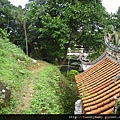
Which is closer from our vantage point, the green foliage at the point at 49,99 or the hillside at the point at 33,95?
the hillside at the point at 33,95

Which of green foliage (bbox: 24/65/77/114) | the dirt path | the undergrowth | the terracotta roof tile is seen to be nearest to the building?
the terracotta roof tile

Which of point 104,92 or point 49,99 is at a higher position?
point 104,92

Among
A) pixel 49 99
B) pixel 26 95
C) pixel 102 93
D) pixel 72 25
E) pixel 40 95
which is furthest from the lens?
pixel 72 25

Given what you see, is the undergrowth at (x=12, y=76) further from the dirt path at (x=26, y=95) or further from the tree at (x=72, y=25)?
the tree at (x=72, y=25)

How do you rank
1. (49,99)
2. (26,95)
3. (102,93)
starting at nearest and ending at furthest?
(102,93) < (26,95) < (49,99)

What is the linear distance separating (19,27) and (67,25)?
447 cm

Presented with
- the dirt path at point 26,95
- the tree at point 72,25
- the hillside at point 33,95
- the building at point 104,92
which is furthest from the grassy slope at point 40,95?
the tree at point 72,25

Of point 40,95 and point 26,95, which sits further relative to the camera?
point 40,95

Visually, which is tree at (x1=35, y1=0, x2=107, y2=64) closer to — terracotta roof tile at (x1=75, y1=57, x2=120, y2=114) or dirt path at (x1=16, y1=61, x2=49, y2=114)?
dirt path at (x1=16, y1=61, x2=49, y2=114)

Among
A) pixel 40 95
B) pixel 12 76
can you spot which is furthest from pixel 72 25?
pixel 40 95

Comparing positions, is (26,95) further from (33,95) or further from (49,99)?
(49,99)

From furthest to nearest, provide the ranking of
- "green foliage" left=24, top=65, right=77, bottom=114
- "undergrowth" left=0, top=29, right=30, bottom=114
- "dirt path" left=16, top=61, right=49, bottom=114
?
"green foliage" left=24, top=65, right=77, bottom=114 < "dirt path" left=16, top=61, right=49, bottom=114 < "undergrowth" left=0, top=29, right=30, bottom=114

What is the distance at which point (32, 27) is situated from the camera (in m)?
13.8

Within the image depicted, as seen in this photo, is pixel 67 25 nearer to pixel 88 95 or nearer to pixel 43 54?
pixel 43 54
